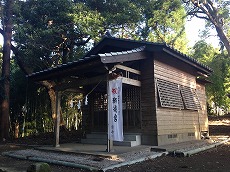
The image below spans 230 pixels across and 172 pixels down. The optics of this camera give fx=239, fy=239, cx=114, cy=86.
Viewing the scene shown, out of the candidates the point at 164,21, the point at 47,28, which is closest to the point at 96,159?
the point at 47,28

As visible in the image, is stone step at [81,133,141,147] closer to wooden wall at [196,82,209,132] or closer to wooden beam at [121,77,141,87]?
wooden beam at [121,77,141,87]

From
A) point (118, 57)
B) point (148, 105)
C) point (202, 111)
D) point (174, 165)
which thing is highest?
point (118, 57)

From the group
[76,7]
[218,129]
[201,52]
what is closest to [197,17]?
[201,52]

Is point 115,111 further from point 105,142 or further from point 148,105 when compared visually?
point 105,142

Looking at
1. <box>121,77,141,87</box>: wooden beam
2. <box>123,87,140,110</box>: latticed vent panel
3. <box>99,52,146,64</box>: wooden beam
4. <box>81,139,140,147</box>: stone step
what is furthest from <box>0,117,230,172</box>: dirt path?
<box>99,52,146,64</box>: wooden beam

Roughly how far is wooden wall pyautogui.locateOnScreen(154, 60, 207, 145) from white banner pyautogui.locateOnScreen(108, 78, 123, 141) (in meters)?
2.32

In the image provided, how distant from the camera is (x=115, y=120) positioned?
741 centimetres

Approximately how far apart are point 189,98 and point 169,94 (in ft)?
7.06

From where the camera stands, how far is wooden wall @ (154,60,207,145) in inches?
372

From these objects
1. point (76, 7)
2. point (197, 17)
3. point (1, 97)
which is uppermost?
point (197, 17)

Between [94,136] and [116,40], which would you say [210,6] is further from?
[94,136]

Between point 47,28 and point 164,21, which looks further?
point 164,21

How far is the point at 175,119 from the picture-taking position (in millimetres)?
10461

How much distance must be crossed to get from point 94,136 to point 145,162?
4.48m
